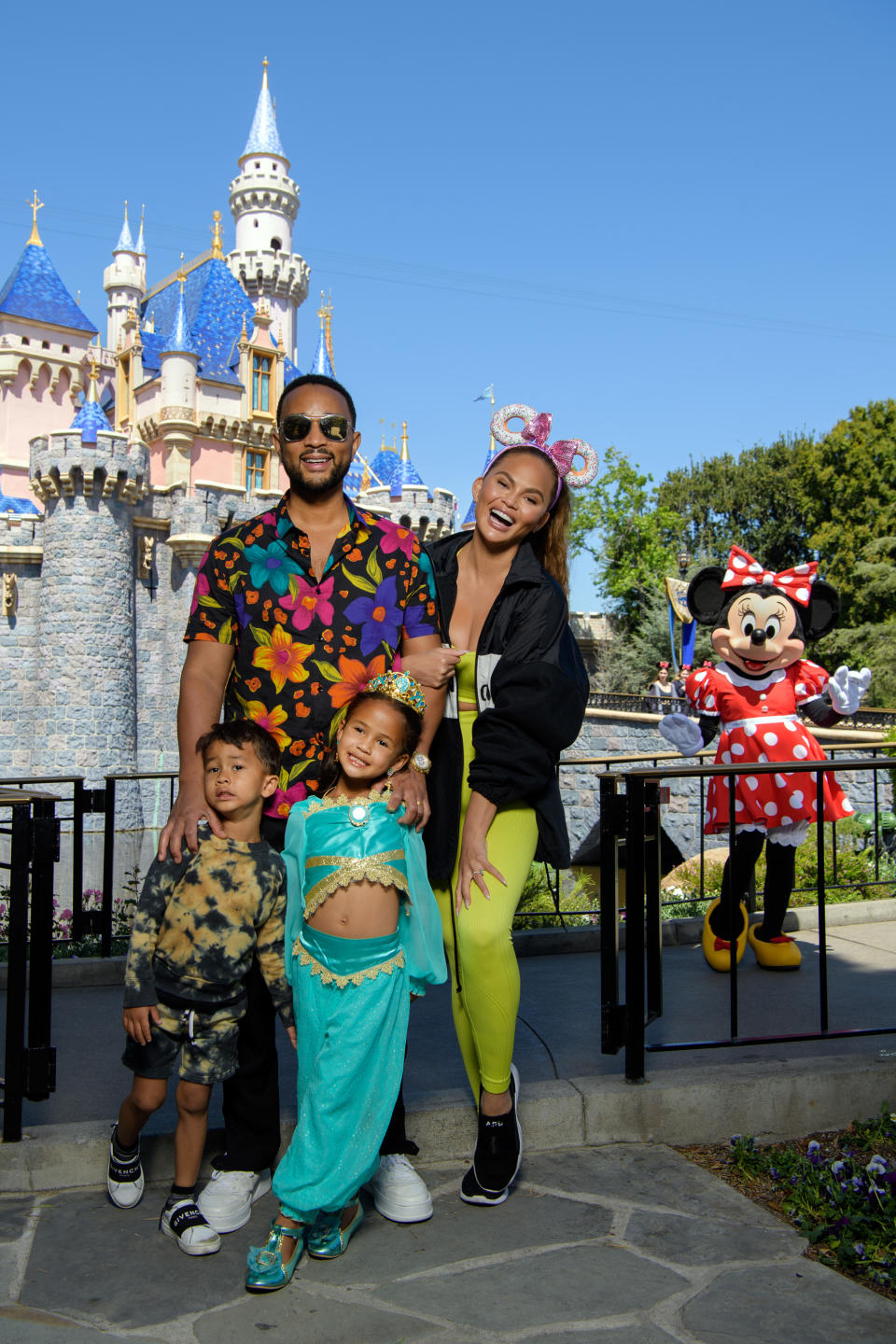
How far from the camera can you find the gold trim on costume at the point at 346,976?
2.51m

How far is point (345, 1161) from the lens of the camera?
7.94ft

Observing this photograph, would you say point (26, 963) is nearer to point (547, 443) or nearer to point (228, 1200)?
point (228, 1200)

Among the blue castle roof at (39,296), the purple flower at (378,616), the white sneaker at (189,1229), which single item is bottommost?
the white sneaker at (189,1229)

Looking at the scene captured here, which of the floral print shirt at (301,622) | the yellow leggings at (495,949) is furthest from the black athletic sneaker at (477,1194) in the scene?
the floral print shirt at (301,622)

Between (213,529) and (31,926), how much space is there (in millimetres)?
22497

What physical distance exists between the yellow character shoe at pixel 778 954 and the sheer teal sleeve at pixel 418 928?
3038 mm

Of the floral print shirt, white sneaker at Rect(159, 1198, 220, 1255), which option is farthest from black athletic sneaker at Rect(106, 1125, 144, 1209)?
the floral print shirt

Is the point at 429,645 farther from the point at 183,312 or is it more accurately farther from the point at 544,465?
the point at 183,312

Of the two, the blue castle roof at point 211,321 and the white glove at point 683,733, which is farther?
the blue castle roof at point 211,321

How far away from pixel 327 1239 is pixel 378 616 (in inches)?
60.2

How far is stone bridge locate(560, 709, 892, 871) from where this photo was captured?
43.0 feet

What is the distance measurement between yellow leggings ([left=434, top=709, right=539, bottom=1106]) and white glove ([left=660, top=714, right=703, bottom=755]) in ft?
11.0

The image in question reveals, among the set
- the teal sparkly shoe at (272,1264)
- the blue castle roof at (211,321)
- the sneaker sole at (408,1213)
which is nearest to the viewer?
the teal sparkly shoe at (272,1264)

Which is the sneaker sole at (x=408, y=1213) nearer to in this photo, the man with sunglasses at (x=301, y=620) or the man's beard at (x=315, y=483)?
the man with sunglasses at (x=301, y=620)
